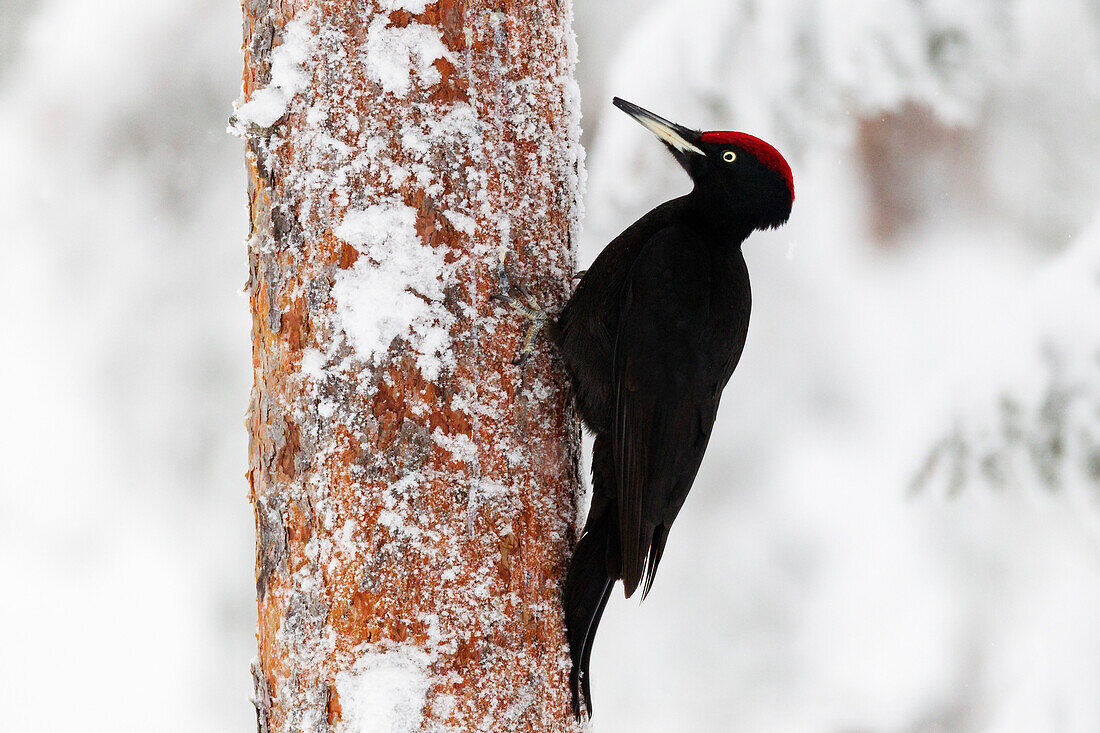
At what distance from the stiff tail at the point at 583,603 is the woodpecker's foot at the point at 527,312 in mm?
380

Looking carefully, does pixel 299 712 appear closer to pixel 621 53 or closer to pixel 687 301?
pixel 687 301

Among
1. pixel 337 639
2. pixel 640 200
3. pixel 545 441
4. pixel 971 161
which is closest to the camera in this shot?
pixel 337 639

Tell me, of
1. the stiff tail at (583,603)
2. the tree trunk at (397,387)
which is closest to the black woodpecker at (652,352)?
the stiff tail at (583,603)

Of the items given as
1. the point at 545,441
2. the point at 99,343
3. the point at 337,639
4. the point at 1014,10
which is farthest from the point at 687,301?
the point at 99,343

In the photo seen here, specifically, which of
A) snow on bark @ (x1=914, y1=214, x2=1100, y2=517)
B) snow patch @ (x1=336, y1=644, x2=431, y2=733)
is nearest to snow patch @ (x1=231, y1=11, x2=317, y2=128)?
snow patch @ (x1=336, y1=644, x2=431, y2=733)

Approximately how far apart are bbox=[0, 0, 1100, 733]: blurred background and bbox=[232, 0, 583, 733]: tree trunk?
67.2 inches

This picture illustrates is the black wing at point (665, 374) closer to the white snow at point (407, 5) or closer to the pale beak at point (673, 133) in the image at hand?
the pale beak at point (673, 133)

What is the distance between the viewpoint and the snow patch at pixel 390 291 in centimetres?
160

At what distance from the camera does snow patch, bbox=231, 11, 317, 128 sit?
166 centimetres

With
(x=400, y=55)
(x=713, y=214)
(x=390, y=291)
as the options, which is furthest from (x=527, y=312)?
(x=713, y=214)

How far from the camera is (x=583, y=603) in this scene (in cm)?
171

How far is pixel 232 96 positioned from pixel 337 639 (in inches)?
133

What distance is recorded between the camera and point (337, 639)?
1.51 metres

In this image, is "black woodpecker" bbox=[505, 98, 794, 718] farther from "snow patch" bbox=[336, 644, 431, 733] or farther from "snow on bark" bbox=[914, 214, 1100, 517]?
"snow on bark" bbox=[914, 214, 1100, 517]
